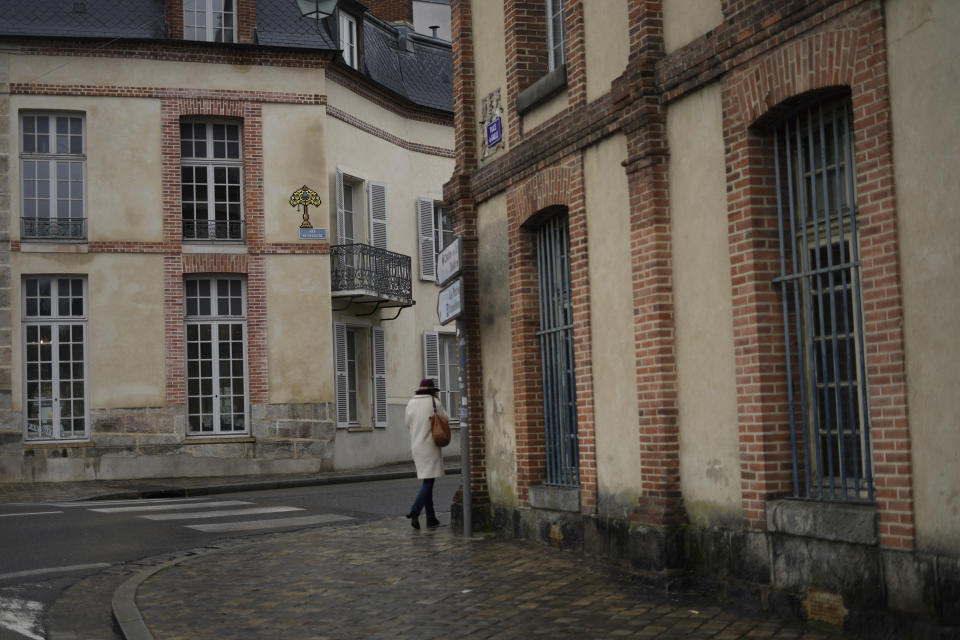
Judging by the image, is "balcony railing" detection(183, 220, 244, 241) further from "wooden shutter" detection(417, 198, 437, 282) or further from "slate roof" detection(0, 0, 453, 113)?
"wooden shutter" detection(417, 198, 437, 282)

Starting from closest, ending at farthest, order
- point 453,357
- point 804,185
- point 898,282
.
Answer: point 898,282
point 804,185
point 453,357

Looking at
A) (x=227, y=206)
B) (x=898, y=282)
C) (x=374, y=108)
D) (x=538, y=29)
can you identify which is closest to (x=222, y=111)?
(x=227, y=206)

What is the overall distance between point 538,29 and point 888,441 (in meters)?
6.44

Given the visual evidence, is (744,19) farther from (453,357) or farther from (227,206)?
(453,357)

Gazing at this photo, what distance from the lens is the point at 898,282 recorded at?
6.35 metres

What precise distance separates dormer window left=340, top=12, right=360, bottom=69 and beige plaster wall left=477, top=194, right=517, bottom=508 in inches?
579

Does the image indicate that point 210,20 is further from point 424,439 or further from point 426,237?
point 424,439

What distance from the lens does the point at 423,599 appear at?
27.1 ft

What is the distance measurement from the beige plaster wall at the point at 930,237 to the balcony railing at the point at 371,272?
18681mm

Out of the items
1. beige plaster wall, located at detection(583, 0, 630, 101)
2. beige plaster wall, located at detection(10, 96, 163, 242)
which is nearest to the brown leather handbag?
beige plaster wall, located at detection(583, 0, 630, 101)

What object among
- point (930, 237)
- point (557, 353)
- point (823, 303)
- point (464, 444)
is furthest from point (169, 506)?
point (930, 237)

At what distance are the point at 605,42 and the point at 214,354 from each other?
1542 centimetres

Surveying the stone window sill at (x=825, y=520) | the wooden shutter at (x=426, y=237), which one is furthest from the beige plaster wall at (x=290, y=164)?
the stone window sill at (x=825, y=520)

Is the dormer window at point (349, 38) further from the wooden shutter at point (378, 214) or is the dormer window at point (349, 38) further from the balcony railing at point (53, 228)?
the balcony railing at point (53, 228)
